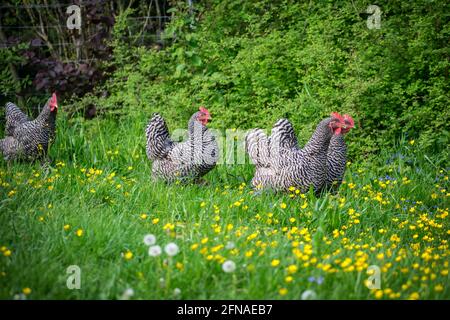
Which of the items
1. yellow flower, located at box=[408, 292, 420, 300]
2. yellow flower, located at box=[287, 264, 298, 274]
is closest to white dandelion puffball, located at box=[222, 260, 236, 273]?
yellow flower, located at box=[287, 264, 298, 274]

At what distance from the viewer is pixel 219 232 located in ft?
13.1

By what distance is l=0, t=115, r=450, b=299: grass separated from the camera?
329 centimetres

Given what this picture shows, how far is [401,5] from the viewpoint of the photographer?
6754mm

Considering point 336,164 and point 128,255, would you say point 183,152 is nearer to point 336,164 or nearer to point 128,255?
point 336,164

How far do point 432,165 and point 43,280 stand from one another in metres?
4.40

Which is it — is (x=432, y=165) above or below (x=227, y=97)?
below

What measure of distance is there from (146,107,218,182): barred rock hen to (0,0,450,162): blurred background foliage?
1291mm

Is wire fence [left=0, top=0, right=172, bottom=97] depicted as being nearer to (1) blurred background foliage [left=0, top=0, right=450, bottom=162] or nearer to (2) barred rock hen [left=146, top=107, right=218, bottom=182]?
(1) blurred background foliage [left=0, top=0, right=450, bottom=162]

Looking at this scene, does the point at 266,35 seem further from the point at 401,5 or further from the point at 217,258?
the point at 217,258

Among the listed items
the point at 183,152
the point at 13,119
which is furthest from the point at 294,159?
the point at 13,119

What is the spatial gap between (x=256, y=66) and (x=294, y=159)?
2474 millimetres

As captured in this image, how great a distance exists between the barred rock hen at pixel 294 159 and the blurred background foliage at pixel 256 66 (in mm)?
975

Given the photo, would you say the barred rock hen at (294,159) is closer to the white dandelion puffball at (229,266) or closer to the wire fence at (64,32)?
the white dandelion puffball at (229,266)
